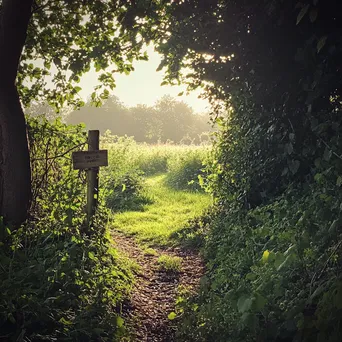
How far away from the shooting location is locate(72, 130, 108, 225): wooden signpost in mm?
4547

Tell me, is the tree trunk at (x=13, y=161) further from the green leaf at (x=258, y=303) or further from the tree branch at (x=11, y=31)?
the green leaf at (x=258, y=303)

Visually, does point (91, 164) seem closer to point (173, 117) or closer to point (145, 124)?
point (145, 124)

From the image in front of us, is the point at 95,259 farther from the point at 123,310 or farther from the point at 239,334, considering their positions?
the point at 239,334

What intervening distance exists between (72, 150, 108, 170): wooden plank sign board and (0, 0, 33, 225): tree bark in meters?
0.65

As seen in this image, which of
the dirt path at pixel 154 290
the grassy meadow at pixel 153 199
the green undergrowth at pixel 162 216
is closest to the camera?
the dirt path at pixel 154 290

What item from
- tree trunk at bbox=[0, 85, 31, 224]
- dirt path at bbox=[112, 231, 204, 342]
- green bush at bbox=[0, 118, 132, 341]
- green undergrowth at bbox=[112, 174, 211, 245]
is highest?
tree trunk at bbox=[0, 85, 31, 224]

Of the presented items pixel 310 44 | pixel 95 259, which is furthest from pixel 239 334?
pixel 310 44

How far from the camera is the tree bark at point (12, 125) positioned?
4.05 meters

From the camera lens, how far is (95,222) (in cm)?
468

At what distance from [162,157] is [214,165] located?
39.3 feet

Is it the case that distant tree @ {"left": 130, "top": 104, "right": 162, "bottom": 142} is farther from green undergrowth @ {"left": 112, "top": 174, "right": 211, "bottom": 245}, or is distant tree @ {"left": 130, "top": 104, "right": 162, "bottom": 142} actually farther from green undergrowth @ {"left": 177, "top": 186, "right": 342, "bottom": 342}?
green undergrowth @ {"left": 177, "top": 186, "right": 342, "bottom": 342}

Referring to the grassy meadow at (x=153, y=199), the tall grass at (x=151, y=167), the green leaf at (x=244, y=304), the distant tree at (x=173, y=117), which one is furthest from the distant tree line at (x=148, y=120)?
the green leaf at (x=244, y=304)

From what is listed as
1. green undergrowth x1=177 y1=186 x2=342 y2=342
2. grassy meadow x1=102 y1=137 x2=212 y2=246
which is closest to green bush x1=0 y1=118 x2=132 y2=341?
grassy meadow x1=102 y1=137 x2=212 y2=246

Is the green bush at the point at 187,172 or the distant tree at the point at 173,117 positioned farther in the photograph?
the distant tree at the point at 173,117
